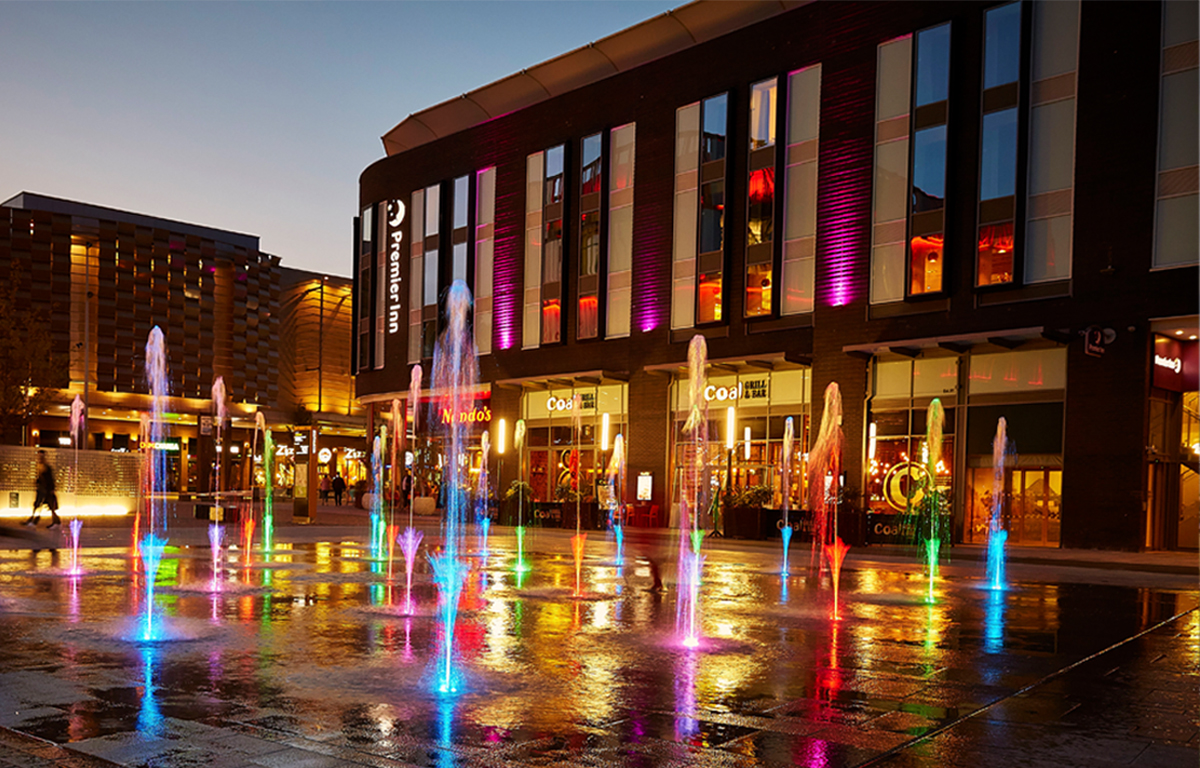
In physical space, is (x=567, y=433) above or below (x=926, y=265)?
below

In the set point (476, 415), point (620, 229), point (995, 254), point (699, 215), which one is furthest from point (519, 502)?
point (995, 254)

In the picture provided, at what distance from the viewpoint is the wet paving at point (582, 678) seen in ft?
20.6

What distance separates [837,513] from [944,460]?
12.4 ft

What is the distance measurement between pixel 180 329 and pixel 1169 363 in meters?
88.8

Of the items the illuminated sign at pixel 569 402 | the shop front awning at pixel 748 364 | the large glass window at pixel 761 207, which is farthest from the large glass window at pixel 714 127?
the illuminated sign at pixel 569 402

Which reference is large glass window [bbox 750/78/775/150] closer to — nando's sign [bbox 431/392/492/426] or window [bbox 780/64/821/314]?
window [bbox 780/64/821/314]

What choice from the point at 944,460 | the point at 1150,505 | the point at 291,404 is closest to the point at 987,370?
the point at 944,460

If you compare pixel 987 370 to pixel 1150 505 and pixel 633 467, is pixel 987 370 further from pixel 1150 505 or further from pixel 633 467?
pixel 633 467

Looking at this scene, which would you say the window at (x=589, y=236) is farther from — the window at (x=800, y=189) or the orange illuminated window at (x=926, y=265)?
the orange illuminated window at (x=926, y=265)

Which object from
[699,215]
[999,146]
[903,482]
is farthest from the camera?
[699,215]

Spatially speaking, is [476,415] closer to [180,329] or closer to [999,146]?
[999,146]

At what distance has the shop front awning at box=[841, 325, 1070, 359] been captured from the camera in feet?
92.4

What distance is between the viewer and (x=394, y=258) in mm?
52031

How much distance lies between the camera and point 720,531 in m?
33.5
